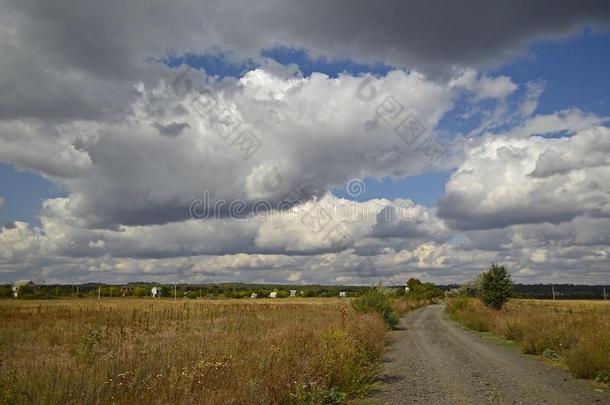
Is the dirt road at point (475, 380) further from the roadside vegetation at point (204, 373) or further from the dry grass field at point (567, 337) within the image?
the roadside vegetation at point (204, 373)

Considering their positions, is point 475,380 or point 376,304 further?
point 376,304

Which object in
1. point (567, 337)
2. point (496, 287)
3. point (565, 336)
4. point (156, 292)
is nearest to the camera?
point (567, 337)

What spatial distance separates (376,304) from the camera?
3122 centimetres

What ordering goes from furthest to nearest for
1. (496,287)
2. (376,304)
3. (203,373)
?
(496,287), (376,304), (203,373)

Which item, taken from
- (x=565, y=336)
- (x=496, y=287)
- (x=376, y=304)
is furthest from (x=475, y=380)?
(x=496, y=287)

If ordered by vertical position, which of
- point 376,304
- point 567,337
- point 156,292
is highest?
point 376,304

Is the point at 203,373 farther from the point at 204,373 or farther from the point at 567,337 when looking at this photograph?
the point at 567,337

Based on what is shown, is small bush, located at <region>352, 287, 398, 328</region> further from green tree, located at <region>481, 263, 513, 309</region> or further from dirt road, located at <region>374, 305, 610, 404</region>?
green tree, located at <region>481, 263, 513, 309</region>

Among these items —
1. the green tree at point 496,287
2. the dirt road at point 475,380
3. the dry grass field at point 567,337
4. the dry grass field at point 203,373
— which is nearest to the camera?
the dry grass field at point 203,373

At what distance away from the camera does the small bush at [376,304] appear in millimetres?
30953

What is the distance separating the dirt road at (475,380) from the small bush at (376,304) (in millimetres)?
10730

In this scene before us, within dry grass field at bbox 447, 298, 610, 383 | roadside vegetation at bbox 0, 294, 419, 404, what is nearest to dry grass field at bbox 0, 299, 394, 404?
roadside vegetation at bbox 0, 294, 419, 404

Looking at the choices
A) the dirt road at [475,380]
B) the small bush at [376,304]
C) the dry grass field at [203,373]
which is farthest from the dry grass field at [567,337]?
the small bush at [376,304]

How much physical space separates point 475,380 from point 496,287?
34.1 meters
